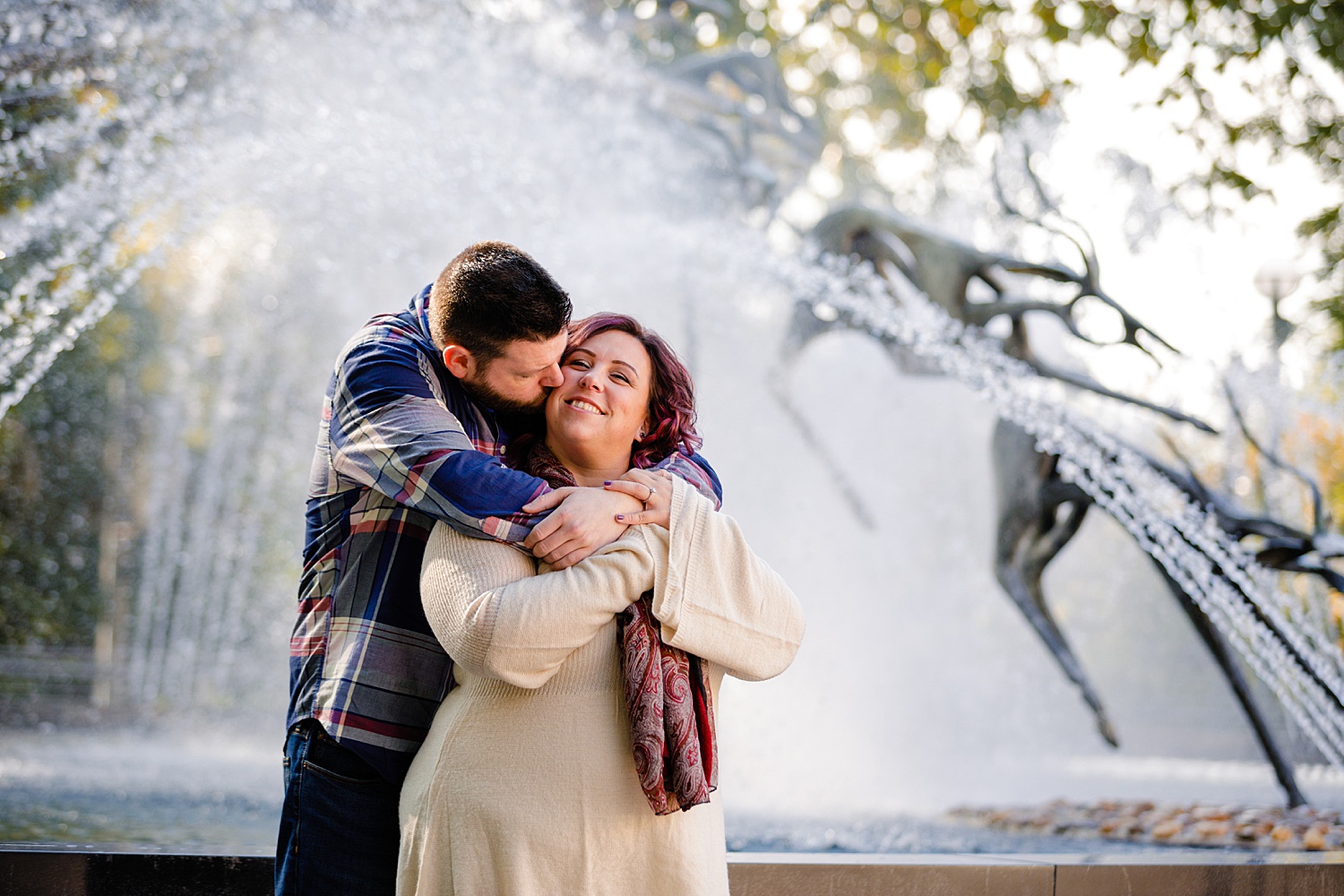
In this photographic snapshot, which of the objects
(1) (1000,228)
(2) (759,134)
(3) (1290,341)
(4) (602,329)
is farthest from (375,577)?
(3) (1290,341)

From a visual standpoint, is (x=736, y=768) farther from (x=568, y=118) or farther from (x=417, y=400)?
(x=417, y=400)

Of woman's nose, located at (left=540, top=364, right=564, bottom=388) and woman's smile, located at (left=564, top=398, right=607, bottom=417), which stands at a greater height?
woman's nose, located at (left=540, top=364, right=564, bottom=388)

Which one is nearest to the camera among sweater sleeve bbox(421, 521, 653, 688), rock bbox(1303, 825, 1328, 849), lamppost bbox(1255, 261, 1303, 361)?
sweater sleeve bbox(421, 521, 653, 688)

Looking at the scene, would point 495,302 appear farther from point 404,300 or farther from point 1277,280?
point 1277,280

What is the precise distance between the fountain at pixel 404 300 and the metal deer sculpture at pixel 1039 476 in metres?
0.12

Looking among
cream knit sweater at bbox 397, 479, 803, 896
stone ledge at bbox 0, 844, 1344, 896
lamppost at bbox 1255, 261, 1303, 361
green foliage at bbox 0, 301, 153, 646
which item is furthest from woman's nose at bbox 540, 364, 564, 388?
green foliage at bbox 0, 301, 153, 646

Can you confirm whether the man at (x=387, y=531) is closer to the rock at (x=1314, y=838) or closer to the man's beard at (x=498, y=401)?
the man's beard at (x=498, y=401)

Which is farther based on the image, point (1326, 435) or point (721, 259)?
point (1326, 435)

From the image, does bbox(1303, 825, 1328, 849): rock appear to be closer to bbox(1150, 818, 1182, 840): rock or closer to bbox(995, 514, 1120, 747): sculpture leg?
bbox(1150, 818, 1182, 840): rock

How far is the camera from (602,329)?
2275 millimetres

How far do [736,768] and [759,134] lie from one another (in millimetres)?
5233

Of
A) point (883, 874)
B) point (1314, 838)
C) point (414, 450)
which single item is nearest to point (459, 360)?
point (414, 450)

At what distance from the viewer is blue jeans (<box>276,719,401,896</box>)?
200 cm

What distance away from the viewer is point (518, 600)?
70.7 inches
